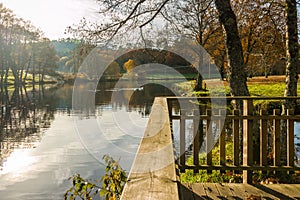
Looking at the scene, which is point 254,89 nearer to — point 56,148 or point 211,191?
point 56,148

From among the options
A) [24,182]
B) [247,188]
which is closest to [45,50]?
[24,182]

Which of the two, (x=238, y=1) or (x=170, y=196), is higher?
(x=238, y=1)

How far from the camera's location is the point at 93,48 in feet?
26.7

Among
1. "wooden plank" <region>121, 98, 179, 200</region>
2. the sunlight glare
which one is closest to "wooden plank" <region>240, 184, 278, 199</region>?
"wooden plank" <region>121, 98, 179, 200</region>

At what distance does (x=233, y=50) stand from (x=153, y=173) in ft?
18.0

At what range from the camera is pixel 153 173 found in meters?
1.76

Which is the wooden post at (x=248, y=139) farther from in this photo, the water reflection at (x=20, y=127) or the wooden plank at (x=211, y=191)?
the water reflection at (x=20, y=127)

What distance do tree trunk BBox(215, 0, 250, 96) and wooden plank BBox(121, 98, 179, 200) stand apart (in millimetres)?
4510

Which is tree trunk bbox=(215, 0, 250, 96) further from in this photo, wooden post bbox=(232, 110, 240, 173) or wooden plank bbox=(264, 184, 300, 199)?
wooden plank bbox=(264, 184, 300, 199)

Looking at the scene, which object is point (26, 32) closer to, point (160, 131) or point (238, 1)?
point (238, 1)

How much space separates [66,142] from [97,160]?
12.1ft

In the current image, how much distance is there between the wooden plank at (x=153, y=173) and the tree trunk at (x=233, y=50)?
178 inches

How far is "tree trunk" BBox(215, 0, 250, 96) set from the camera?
22.3ft

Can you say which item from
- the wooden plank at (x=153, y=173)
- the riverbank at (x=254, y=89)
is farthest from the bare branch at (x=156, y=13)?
the riverbank at (x=254, y=89)
